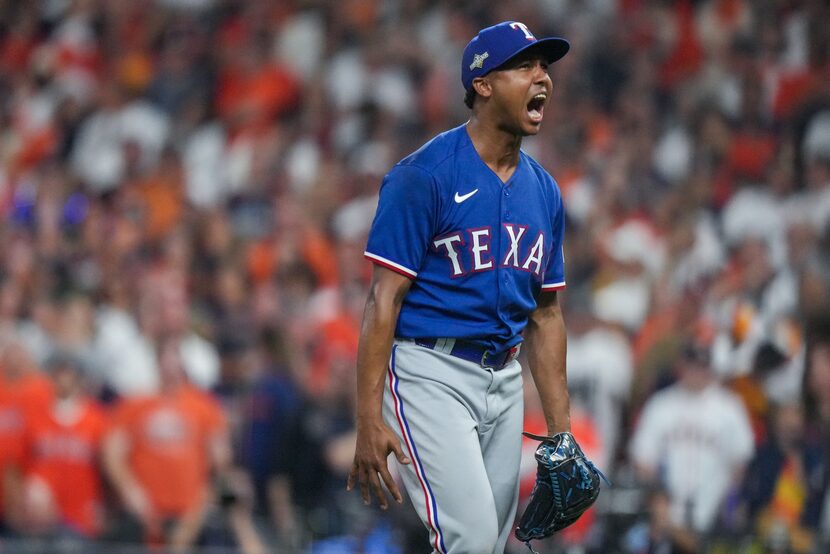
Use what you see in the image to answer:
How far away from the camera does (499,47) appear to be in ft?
13.9

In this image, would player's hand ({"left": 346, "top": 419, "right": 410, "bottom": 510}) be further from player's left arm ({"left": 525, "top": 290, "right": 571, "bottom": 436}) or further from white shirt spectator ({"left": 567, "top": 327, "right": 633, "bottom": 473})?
white shirt spectator ({"left": 567, "top": 327, "right": 633, "bottom": 473})

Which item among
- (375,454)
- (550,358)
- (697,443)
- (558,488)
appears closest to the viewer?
(375,454)

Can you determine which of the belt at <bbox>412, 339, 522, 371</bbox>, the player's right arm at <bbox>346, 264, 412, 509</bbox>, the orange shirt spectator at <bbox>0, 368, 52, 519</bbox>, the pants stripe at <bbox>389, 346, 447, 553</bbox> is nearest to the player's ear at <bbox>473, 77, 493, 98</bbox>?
the player's right arm at <bbox>346, 264, 412, 509</bbox>

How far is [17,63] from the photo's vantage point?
43.6ft

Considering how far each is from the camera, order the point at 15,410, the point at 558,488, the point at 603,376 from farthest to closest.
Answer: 1. the point at 603,376
2. the point at 15,410
3. the point at 558,488

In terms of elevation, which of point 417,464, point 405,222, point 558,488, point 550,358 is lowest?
point 558,488

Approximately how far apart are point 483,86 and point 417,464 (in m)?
1.17

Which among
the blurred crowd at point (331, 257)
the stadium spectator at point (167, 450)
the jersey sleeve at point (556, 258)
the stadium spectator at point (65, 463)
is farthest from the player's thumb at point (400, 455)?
the stadium spectator at point (65, 463)

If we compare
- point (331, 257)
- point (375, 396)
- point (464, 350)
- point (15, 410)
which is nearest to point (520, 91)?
point (464, 350)

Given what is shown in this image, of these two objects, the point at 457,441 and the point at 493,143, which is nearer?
the point at 457,441

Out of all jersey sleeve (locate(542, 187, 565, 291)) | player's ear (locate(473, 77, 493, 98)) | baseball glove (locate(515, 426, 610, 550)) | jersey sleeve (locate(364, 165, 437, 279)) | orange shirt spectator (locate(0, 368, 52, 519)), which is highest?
player's ear (locate(473, 77, 493, 98))

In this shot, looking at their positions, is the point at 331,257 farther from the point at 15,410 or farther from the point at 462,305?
the point at 462,305

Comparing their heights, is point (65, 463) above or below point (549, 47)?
below

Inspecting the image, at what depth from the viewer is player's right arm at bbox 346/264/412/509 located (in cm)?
414
